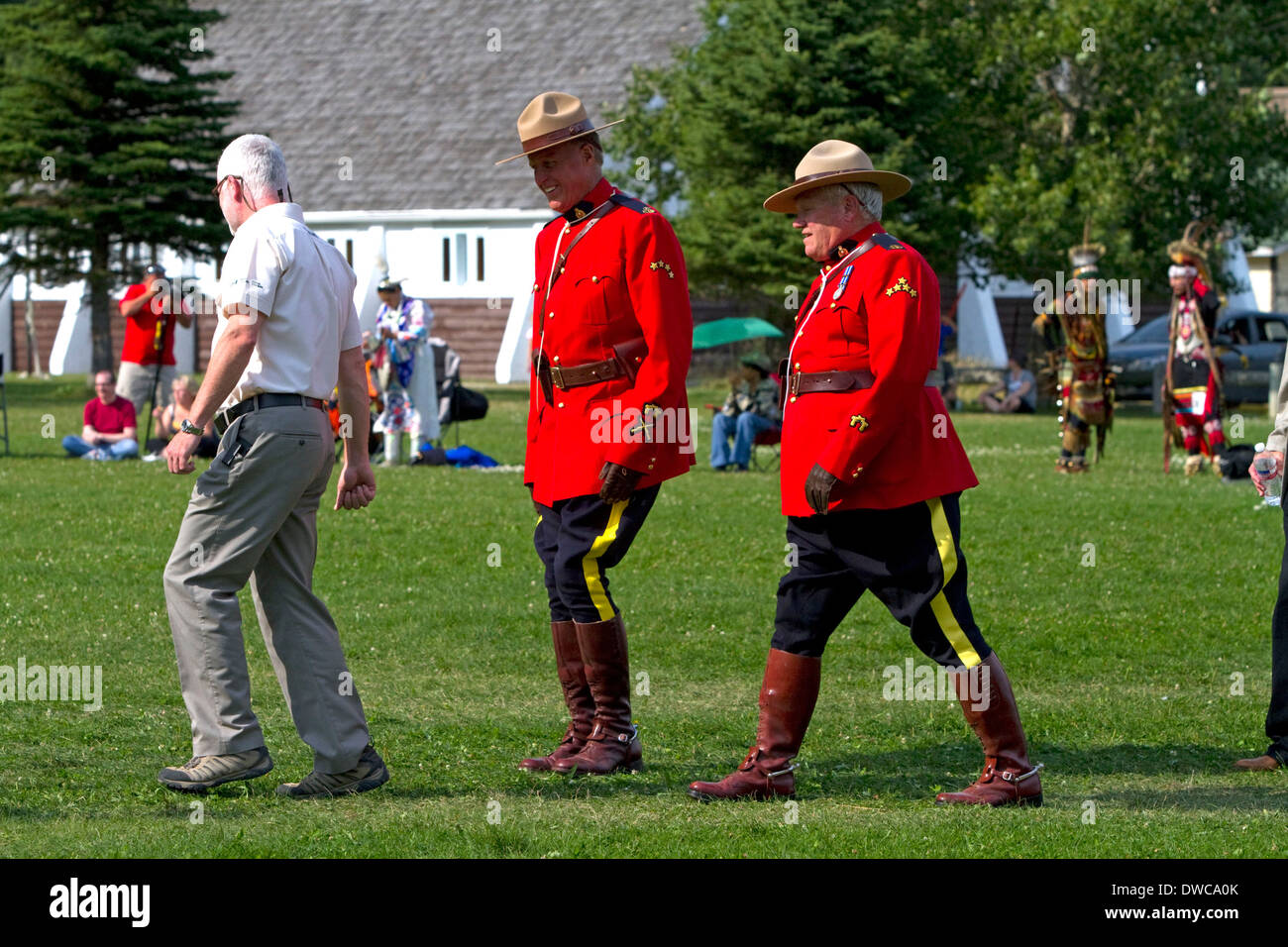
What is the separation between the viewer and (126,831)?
5.78m

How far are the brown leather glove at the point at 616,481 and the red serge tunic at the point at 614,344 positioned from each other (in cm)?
3

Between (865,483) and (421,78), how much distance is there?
138 feet

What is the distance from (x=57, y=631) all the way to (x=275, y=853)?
479cm

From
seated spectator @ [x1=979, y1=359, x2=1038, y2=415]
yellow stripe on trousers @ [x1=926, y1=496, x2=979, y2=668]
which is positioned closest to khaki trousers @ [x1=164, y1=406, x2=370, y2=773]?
yellow stripe on trousers @ [x1=926, y1=496, x2=979, y2=668]

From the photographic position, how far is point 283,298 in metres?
6.18

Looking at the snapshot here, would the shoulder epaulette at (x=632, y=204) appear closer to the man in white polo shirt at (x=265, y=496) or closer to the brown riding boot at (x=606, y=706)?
the man in white polo shirt at (x=265, y=496)

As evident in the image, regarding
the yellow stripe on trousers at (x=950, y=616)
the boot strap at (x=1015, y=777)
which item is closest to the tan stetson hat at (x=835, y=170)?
the yellow stripe on trousers at (x=950, y=616)

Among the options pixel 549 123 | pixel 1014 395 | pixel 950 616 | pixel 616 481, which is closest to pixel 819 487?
pixel 950 616

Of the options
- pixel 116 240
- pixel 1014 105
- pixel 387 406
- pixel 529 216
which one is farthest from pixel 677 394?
pixel 529 216

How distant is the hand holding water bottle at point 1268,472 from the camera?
6.94 meters

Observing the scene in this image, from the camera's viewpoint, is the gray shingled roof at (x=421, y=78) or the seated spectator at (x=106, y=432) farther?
the gray shingled roof at (x=421, y=78)

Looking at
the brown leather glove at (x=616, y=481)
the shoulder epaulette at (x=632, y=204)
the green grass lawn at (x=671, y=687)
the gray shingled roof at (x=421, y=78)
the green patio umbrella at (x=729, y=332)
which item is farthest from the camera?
the gray shingled roof at (x=421, y=78)

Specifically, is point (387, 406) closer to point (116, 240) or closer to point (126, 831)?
point (126, 831)

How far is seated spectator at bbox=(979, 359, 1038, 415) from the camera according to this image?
3397 cm
